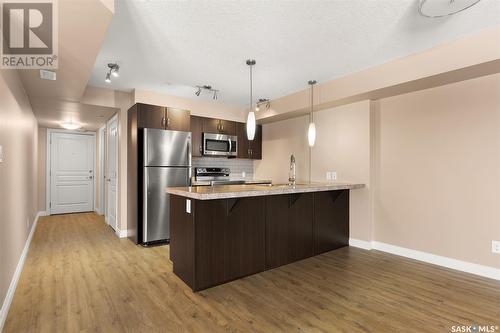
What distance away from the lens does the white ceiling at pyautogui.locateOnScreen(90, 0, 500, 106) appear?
2203 millimetres

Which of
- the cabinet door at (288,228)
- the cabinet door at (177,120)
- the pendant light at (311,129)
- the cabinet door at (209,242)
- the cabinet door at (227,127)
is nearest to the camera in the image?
the cabinet door at (209,242)

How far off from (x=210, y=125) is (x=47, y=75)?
8.76 ft

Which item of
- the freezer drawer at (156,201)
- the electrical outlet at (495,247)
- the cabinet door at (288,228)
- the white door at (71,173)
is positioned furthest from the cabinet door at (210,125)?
the electrical outlet at (495,247)

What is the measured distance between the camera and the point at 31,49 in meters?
2.35

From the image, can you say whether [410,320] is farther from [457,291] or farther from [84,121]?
[84,121]

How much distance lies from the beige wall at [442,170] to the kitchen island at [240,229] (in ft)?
2.35

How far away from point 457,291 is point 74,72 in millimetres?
4556

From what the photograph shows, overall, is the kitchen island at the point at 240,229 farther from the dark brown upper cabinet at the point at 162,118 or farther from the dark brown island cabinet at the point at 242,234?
the dark brown upper cabinet at the point at 162,118

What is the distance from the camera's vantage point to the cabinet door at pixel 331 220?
3725 millimetres

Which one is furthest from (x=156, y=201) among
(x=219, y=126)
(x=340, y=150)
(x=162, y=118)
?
(x=340, y=150)

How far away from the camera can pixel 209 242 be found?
2643 millimetres

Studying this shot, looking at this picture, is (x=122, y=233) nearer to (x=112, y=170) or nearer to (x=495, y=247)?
(x=112, y=170)

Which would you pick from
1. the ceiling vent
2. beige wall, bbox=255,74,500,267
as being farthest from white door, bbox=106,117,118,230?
the ceiling vent

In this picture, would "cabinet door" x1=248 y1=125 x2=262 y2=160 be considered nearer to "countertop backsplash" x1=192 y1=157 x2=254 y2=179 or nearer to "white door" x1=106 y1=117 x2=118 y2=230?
"countertop backsplash" x1=192 y1=157 x2=254 y2=179
